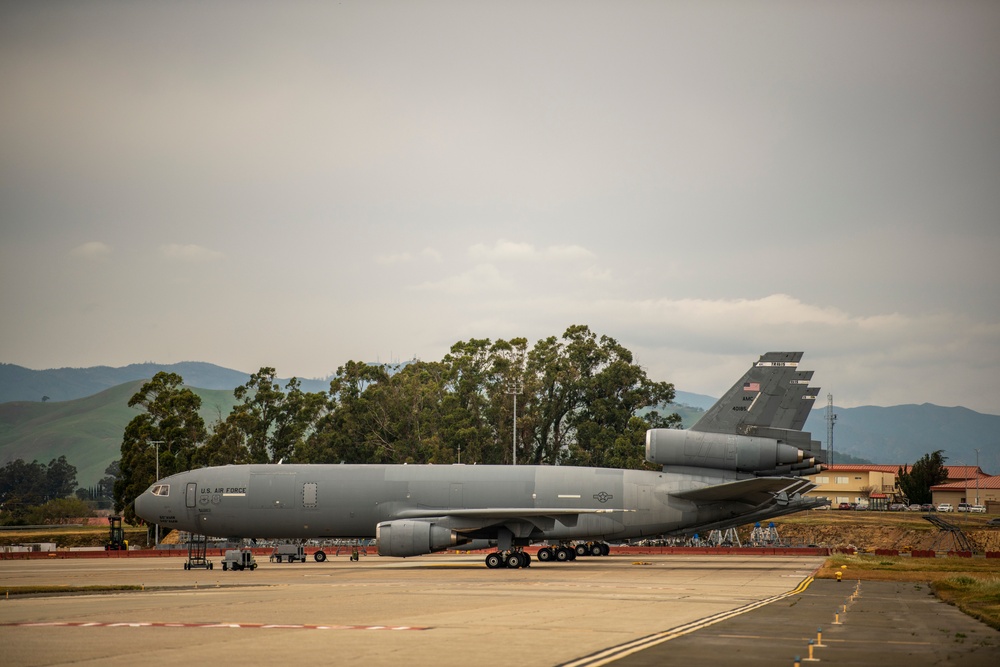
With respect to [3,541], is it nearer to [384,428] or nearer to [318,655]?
[384,428]

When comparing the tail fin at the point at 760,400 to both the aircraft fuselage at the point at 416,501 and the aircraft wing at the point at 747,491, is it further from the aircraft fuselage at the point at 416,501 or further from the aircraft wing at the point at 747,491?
the aircraft fuselage at the point at 416,501

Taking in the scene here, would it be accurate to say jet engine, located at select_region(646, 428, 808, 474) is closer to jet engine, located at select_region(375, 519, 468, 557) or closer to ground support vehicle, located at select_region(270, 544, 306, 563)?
jet engine, located at select_region(375, 519, 468, 557)

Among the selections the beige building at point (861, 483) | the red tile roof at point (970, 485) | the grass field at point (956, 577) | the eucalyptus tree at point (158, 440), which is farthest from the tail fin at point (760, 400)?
the beige building at point (861, 483)

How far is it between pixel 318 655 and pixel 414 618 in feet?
23.0

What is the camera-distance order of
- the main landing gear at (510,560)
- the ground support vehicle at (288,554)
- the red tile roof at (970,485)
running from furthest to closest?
the red tile roof at (970,485)
the ground support vehicle at (288,554)
the main landing gear at (510,560)

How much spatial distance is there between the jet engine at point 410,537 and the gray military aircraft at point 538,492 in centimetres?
117

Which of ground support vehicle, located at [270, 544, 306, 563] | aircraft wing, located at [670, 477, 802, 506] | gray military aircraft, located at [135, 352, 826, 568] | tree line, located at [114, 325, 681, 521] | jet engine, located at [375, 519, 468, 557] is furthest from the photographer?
tree line, located at [114, 325, 681, 521]

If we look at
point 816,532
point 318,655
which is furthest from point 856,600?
point 816,532

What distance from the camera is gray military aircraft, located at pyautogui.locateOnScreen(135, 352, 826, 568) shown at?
51312mm

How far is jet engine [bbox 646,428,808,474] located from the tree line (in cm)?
4810

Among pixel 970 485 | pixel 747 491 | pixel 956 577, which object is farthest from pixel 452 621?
pixel 970 485

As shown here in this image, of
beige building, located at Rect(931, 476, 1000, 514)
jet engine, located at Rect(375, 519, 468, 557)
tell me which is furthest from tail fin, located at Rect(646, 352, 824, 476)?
beige building, located at Rect(931, 476, 1000, 514)

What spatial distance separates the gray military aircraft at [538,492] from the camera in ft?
168

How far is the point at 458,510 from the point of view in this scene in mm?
51125
